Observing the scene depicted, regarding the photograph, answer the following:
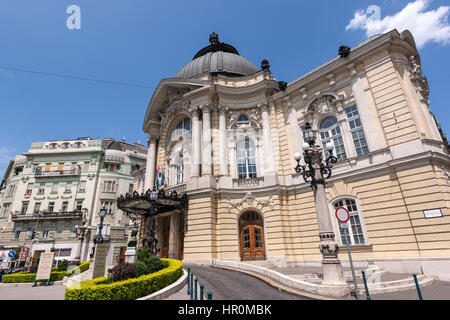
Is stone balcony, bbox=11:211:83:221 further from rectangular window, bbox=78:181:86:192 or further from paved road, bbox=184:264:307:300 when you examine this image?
paved road, bbox=184:264:307:300

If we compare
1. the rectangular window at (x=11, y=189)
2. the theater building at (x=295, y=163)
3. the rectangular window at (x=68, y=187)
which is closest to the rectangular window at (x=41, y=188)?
the rectangular window at (x=68, y=187)

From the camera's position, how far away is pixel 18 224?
1591 inches

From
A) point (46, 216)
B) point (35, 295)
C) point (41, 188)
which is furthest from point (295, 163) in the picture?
point (41, 188)

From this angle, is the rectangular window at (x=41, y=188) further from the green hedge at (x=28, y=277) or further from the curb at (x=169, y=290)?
the curb at (x=169, y=290)

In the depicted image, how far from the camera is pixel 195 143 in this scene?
2152cm

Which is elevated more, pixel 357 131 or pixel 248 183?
pixel 357 131

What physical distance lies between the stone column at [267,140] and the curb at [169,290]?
11.3 m

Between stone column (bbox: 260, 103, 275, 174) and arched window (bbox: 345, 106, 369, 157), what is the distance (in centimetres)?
631

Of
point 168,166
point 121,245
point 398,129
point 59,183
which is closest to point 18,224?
point 59,183

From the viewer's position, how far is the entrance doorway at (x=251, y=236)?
722 inches

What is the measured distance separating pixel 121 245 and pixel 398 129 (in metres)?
42.1

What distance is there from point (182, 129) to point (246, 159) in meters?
7.92

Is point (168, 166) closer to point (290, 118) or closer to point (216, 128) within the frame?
point (216, 128)

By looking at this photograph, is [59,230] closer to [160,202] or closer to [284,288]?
[160,202]
